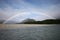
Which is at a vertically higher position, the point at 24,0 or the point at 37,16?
the point at 24,0

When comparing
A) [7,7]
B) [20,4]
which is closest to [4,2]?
[7,7]

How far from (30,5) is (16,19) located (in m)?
0.64

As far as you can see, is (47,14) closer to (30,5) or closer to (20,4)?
(30,5)

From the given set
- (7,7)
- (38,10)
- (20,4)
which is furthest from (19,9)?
(38,10)

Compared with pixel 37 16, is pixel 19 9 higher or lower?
higher

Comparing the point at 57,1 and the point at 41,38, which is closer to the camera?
the point at 57,1

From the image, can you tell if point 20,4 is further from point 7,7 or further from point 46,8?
point 46,8

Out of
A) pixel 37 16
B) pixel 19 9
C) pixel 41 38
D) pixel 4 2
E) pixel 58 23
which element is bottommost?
pixel 41 38

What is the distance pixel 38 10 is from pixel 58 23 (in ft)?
2.41

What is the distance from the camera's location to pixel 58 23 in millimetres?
3400

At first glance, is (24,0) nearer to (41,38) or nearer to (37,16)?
(37,16)

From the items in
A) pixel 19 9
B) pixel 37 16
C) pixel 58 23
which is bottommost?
pixel 58 23

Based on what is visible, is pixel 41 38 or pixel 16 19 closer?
pixel 16 19

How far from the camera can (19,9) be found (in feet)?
11.4
